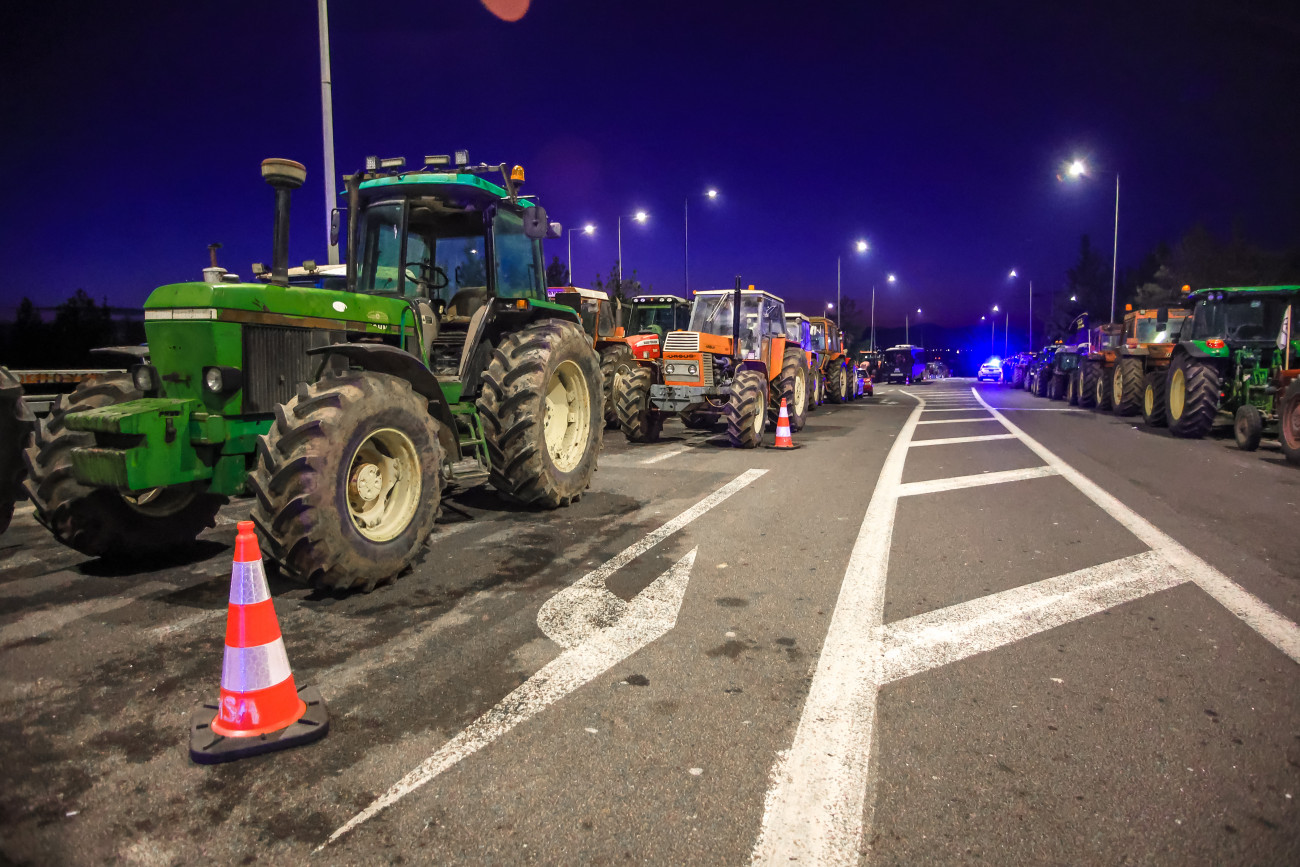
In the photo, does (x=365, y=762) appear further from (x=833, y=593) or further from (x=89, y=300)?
(x=89, y=300)

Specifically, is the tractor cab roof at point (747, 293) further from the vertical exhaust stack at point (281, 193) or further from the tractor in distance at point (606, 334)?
the vertical exhaust stack at point (281, 193)

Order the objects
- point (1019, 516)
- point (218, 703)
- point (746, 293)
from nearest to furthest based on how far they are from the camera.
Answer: point (218, 703) → point (1019, 516) → point (746, 293)

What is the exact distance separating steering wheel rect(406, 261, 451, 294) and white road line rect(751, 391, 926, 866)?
457 cm

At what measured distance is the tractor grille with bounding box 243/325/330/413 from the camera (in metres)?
4.83

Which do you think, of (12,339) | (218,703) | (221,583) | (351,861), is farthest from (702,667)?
(12,339)

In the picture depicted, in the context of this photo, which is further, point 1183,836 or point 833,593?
point 833,593

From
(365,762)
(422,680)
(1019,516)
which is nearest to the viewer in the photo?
(365,762)

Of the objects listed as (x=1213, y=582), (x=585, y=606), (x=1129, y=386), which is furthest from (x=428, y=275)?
(x=1129, y=386)

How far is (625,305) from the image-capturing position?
19531 millimetres

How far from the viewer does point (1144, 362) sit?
59.5 feet

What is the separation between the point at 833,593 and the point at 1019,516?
318cm

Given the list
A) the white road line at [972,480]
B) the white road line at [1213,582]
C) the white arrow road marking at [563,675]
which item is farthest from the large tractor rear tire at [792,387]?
the white arrow road marking at [563,675]

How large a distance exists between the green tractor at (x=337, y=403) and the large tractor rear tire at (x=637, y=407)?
527 cm

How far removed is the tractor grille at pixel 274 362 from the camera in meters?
4.83
